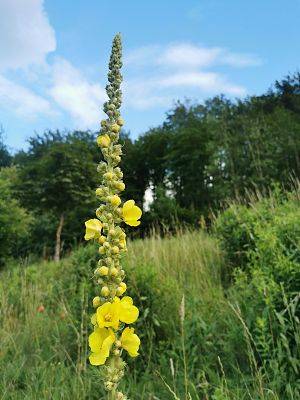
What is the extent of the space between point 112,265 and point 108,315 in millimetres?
146

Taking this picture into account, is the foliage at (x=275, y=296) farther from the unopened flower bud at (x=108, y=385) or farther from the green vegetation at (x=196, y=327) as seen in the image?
the unopened flower bud at (x=108, y=385)

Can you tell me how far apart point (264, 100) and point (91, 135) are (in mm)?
17334

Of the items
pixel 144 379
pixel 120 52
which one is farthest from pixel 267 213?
pixel 120 52

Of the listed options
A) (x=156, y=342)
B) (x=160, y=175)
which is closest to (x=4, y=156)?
(x=160, y=175)

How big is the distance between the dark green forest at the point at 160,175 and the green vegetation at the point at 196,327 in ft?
30.5

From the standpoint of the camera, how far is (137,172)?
28.4 metres

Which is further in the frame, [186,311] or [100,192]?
[186,311]

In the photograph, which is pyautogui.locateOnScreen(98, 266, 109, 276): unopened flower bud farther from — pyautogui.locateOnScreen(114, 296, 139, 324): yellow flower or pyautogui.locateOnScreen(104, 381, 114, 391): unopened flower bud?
pyautogui.locateOnScreen(104, 381, 114, 391): unopened flower bud

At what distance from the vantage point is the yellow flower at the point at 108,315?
141 centimetres

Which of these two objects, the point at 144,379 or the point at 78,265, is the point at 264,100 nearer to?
the point at 78,265

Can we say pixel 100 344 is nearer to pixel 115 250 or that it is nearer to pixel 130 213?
pixel 115 250

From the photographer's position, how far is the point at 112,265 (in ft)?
4.79

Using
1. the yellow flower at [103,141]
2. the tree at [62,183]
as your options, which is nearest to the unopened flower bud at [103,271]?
the yellow flower at [103,141]

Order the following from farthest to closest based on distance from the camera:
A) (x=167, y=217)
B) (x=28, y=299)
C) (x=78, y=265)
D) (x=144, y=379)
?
(x=167, y=217), (x=78, y=265), (x=28, y=299), (x=144, y=379)
